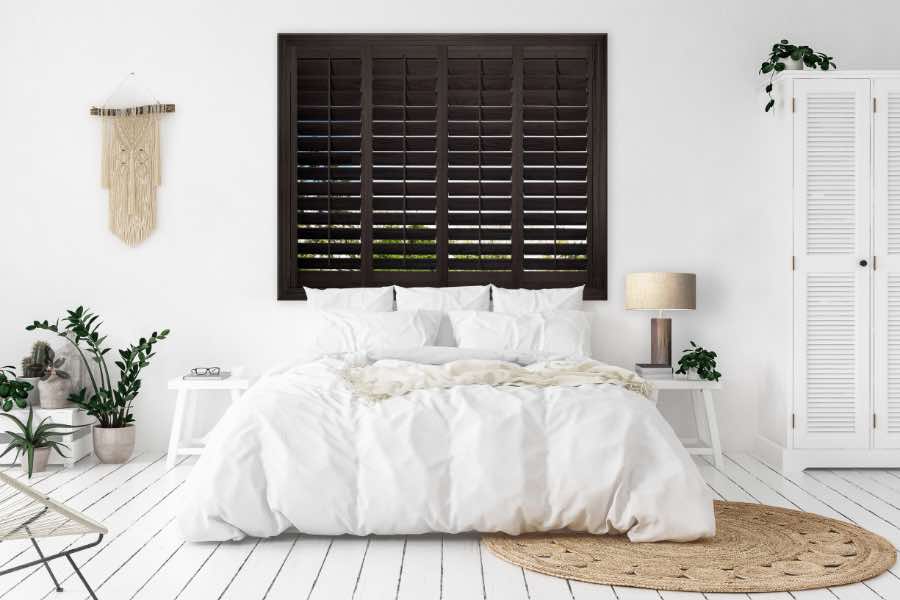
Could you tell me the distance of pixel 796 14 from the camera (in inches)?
192

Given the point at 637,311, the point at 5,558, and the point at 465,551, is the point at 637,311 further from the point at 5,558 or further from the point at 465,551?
the point at 5,558

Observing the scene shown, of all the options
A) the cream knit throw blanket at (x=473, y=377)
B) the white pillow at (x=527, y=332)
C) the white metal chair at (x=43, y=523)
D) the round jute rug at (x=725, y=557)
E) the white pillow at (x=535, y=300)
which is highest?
the white pillow at (x=535, y=300)

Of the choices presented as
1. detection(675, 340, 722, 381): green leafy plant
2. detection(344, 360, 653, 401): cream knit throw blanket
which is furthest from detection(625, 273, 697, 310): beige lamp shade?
detection(344, 360, 653, 401): cream knit throw blanket

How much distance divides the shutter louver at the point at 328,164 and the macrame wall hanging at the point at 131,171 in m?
0.86

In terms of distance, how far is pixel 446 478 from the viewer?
2.94 metres

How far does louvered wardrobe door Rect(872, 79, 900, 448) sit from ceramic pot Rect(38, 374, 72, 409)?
463 centimetres

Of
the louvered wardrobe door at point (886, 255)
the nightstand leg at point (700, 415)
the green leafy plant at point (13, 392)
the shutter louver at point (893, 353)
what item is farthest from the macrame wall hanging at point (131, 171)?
the shutter louver at point (893, 353)

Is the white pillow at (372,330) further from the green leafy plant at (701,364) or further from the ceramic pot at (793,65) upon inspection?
the ceramic pot at (793,65)

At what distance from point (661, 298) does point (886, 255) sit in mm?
1254

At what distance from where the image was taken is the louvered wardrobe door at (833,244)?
445cm

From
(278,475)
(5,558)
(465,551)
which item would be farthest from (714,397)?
(5,558)

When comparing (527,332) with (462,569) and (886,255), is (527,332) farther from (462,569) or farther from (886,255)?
(886,255)

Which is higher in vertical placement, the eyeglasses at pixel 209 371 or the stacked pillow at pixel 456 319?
the stacked pillow at pixel 456 319

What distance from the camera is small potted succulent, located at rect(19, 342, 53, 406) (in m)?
4.67
